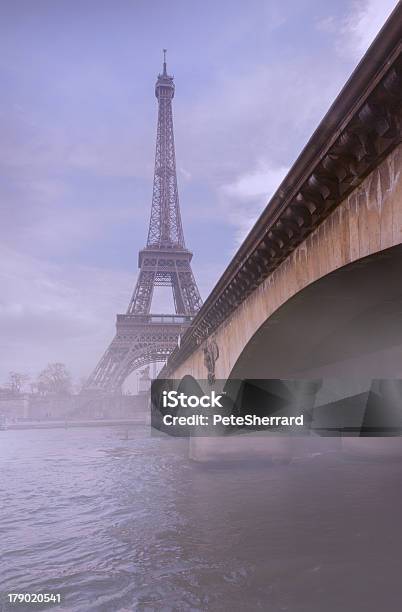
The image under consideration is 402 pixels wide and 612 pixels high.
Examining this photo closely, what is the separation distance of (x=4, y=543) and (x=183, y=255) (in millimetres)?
68917

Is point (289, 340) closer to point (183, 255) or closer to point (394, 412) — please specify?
point (394, 412)

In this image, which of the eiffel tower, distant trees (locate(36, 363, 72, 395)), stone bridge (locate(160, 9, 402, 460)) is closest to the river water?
stone bridge (locate(160, 9, 402, 460))

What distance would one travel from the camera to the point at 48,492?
656 inches

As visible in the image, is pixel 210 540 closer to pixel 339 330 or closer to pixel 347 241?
pixel 339 330

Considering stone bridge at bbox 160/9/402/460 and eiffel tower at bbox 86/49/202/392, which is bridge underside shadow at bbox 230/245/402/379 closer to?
stone bridge at bbox 160/9/402/460

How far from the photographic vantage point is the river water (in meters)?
7.32

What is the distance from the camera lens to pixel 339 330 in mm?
13148

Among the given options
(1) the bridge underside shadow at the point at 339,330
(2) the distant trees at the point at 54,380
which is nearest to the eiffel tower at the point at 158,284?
(2) the distant trees at the point at 54,380

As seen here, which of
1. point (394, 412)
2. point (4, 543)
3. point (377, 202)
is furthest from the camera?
point (394, 412)

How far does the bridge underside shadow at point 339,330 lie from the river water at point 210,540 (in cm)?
393

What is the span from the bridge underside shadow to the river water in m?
3.93

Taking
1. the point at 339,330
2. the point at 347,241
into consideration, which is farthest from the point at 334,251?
the point at 339,330

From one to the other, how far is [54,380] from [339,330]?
103 meters

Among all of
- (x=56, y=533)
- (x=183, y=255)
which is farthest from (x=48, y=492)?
(x=183, y=255)
